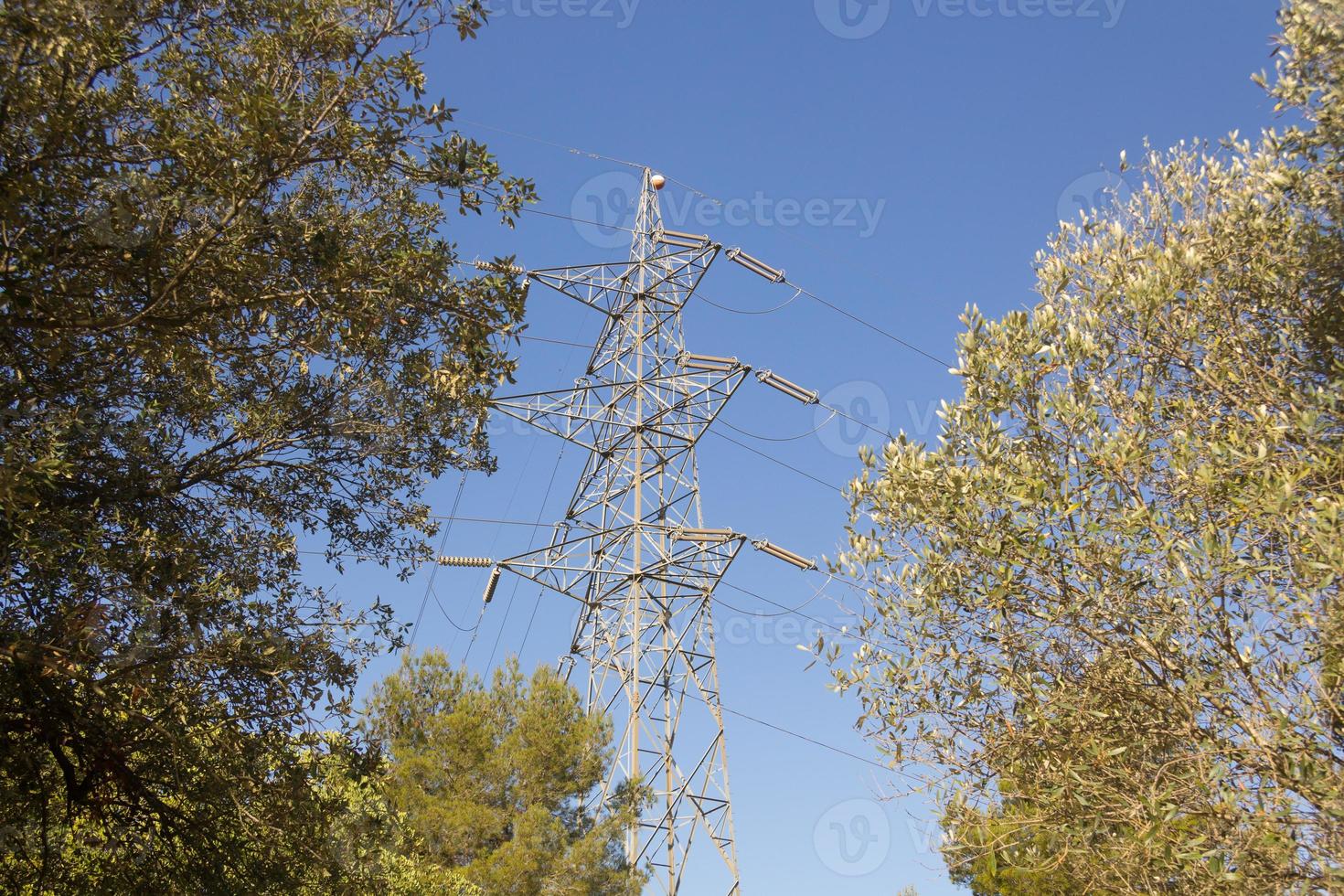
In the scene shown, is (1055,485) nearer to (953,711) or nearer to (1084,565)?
(1084,565)

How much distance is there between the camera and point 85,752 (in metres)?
8.63

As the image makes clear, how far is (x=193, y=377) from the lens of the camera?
9.30m

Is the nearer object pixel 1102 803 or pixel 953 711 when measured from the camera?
pixel 1102 803

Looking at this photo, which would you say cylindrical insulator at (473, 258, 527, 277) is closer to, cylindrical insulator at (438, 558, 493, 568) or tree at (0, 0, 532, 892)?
tree at (0, 0, 532, 892)

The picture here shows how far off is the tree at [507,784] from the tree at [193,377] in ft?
31.2

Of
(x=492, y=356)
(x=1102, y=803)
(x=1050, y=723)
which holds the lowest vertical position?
(x=1102, y=803)

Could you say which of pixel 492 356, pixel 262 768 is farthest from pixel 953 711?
pixel 262 768

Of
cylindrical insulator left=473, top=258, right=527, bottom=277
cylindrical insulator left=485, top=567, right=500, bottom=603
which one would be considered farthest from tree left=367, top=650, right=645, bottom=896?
cylindrical insulator left=473, top=258, right=527, bottom=277

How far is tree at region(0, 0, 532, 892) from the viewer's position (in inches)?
304

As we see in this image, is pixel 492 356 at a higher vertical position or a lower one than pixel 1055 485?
higher

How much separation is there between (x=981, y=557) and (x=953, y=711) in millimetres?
1646

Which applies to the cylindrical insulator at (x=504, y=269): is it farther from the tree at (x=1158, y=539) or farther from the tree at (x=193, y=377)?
the tree at (x=1158, y=539)

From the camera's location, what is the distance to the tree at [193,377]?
25.3 feet

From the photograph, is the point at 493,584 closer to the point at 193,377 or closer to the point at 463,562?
the point at 463,562
